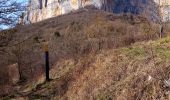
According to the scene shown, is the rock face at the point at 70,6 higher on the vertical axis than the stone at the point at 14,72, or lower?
higher

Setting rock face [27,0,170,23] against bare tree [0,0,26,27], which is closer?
bare tree [0,0,26,27]

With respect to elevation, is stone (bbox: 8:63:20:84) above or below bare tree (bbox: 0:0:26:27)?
below

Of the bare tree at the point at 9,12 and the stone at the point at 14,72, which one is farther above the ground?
the bare tree at the point at 9,12

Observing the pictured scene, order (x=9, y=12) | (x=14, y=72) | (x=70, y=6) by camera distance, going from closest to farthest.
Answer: (x=9, y=12) < (x=14, y=72) < (x=70, y=6)

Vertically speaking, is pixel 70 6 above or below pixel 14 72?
above

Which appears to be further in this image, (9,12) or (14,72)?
(14,72)

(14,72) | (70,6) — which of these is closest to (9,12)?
(14,72)

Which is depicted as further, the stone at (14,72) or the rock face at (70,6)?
the rock face at (70,6)

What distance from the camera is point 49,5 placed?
380 ft

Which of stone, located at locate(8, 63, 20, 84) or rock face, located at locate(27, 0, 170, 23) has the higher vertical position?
rock face, located at locate(27, 0, 170, 23)

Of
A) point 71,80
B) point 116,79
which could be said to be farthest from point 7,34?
point 116,79

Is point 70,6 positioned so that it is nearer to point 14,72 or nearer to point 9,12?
point 14,72

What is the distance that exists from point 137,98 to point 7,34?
38.8 ft

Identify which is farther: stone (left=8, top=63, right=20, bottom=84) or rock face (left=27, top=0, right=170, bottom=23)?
rock face (left=27, top=0, right=170, bottom=23)
